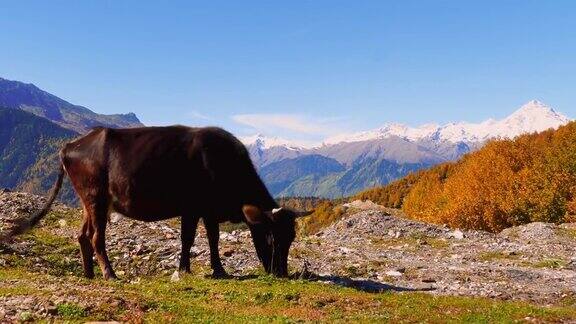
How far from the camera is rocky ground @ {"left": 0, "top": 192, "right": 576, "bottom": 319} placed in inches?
684

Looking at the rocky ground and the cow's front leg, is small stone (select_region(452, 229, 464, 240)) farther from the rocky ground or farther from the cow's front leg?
the cow's front leg

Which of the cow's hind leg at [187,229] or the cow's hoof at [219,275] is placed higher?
the cow's hind leg at [187,229]

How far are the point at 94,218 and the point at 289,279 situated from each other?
19.6ft

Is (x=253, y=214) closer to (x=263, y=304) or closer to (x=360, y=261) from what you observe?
(x=263, y=304)

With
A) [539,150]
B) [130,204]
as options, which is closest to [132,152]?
[130,204]

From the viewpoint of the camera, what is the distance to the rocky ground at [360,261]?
→ 17.4 metres

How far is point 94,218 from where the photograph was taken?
15430 millimetres

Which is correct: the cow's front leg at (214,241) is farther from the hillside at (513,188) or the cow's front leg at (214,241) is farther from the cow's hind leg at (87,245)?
the hillside at (513,188)

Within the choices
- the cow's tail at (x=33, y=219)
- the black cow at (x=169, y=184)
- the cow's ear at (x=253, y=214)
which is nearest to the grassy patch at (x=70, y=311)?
the black cow at (x=169, y=184)

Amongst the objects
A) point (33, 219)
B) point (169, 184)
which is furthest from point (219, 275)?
point (33, 219)

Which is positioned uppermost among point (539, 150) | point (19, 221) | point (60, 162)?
point (539, 150)

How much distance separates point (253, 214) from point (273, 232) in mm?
772

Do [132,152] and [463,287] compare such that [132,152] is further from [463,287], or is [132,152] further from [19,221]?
[463,287]

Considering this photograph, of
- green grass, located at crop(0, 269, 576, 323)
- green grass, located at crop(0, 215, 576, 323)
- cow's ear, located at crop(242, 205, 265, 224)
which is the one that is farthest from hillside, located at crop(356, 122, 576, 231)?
cow's ear, located at crop(242, 205, 265, 224)
